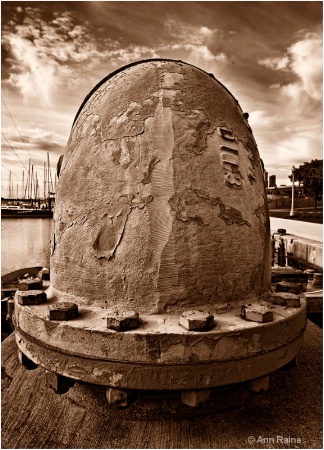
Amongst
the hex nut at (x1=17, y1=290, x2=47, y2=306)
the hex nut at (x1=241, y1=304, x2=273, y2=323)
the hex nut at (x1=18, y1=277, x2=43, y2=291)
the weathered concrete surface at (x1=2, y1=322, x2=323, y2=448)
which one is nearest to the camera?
the hex nut at (x1=241, y1=304, x2=273, y2=323)

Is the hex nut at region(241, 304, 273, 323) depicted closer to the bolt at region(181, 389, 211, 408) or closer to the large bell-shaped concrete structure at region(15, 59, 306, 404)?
the large bell-shaped concrete structure at region(15, 59, 306, 404)

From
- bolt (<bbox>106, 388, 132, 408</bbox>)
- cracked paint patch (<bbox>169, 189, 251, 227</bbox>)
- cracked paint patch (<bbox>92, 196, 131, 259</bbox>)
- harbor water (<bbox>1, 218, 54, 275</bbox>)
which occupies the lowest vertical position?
harbor water (<bbox>1, 218, 54, 275</bbox>)

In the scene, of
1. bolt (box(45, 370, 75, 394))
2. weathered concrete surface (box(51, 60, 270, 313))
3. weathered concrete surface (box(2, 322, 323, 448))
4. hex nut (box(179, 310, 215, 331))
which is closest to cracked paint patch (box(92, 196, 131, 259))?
weathered concrete surface (box(51, 60, 270, 313))

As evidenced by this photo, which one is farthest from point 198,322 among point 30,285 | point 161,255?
point 30,285

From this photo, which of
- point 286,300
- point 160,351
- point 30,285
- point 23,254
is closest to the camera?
point 160,351

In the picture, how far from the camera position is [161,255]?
2.21 metres

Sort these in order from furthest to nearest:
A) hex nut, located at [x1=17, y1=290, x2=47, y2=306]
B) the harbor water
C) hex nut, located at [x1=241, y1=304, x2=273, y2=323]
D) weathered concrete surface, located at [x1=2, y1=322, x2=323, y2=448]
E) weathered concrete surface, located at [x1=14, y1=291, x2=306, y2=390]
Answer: the harbor water → hex nut, located at [x1=17, y1=290, x2=47, y2=306] → weathered concrete surface, located at [x1=2, y1=322, x2=323, y2=448] → hex nut, located at [x1=241, y1=304, x2=273, y2=323] → weathered concrete surface, located at [x1=14, y1=291, x2=306, y2=390]

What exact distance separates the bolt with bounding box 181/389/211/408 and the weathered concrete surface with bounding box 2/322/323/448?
0.38 m

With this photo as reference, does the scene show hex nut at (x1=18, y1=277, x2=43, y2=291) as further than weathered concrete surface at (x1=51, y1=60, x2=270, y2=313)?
Yes

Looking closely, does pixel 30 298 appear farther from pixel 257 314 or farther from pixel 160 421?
pixel 257 314

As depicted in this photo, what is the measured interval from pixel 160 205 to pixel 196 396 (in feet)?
3.89

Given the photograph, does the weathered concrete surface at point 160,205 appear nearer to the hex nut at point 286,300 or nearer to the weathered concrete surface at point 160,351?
the hex nut at point 286,300

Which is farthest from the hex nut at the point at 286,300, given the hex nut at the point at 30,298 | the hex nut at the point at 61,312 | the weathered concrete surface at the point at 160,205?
the hex nut at the point at 30,298

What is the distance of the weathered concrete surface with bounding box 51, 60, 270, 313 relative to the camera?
2.24 metres
